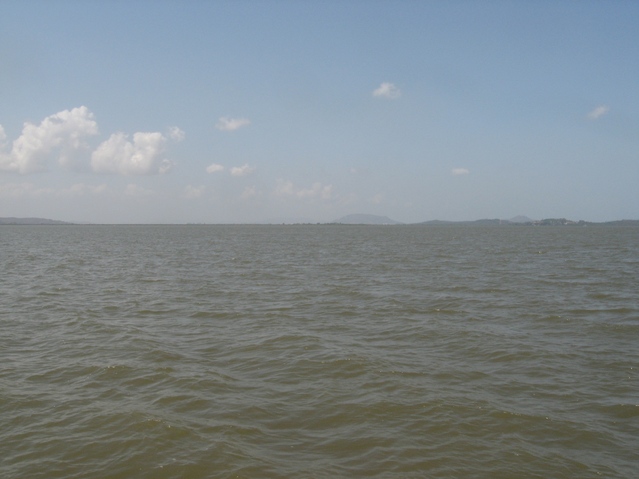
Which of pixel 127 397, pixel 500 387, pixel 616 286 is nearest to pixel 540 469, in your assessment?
pixel 500 387

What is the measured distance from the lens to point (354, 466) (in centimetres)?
893

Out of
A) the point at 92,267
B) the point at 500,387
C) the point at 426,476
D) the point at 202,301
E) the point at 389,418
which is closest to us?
the point at 426,476

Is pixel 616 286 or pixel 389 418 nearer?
pixel 389 418

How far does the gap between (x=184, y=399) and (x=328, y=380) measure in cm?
384

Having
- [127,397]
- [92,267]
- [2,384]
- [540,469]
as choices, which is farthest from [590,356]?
[92,267]

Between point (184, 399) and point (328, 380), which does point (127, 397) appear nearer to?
point (184, 399)

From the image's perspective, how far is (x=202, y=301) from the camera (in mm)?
25359

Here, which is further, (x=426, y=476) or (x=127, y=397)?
(x=127, y=397)

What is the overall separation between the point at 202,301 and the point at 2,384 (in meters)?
12.7

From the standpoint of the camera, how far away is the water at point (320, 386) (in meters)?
9.20

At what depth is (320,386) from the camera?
511 inches

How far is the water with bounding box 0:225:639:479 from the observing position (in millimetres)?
9203

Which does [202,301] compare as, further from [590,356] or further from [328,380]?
[590,356]

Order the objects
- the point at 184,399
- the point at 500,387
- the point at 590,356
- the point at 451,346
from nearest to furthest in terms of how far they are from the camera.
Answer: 1. the point at 184,399
2. the point at 500,387
3. the point at 590,356
4. the point at 451,346
